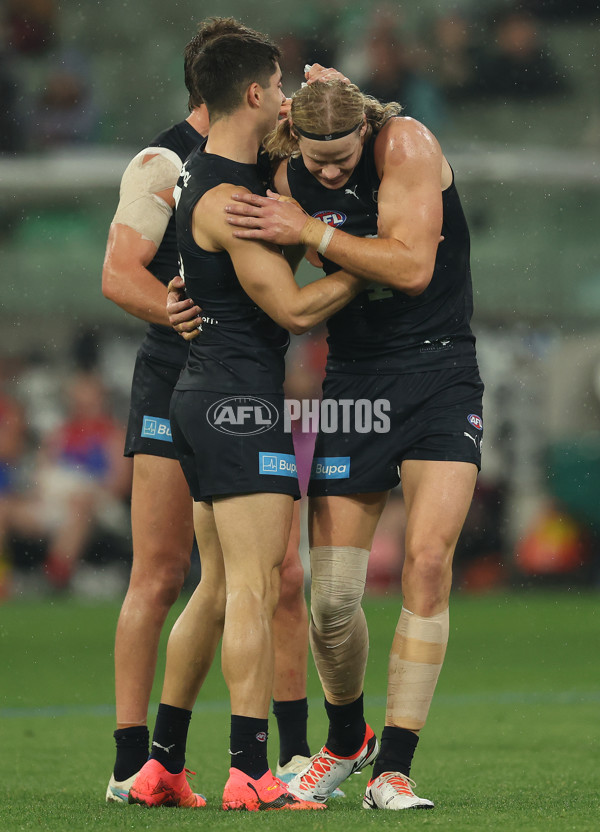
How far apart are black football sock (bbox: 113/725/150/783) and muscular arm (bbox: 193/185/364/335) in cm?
148

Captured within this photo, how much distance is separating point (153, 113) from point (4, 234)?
2.51 meters

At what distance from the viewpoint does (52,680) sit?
784 cm

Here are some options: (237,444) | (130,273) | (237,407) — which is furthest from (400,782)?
(130,273)

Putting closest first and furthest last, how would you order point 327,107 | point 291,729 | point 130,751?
point 327,107
point 130,751
point 291,729

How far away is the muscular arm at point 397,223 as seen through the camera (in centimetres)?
396

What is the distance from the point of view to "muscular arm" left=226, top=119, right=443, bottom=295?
3961 mm

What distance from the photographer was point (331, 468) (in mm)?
4285

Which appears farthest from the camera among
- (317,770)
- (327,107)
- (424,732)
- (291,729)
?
(424,732)

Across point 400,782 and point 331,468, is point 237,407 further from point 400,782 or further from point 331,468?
point 400,782

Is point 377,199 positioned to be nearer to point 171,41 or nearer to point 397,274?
point 397,274

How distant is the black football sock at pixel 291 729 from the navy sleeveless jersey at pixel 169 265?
122 cm

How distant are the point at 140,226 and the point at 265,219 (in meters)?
0.96

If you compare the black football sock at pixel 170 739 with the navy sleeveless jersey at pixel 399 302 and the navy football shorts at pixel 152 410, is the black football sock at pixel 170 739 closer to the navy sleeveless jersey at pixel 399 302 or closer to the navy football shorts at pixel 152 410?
the navy football shorts at pixel 152 410

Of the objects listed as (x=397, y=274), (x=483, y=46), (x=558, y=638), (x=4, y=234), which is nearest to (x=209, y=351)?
(x=397, y=274)
